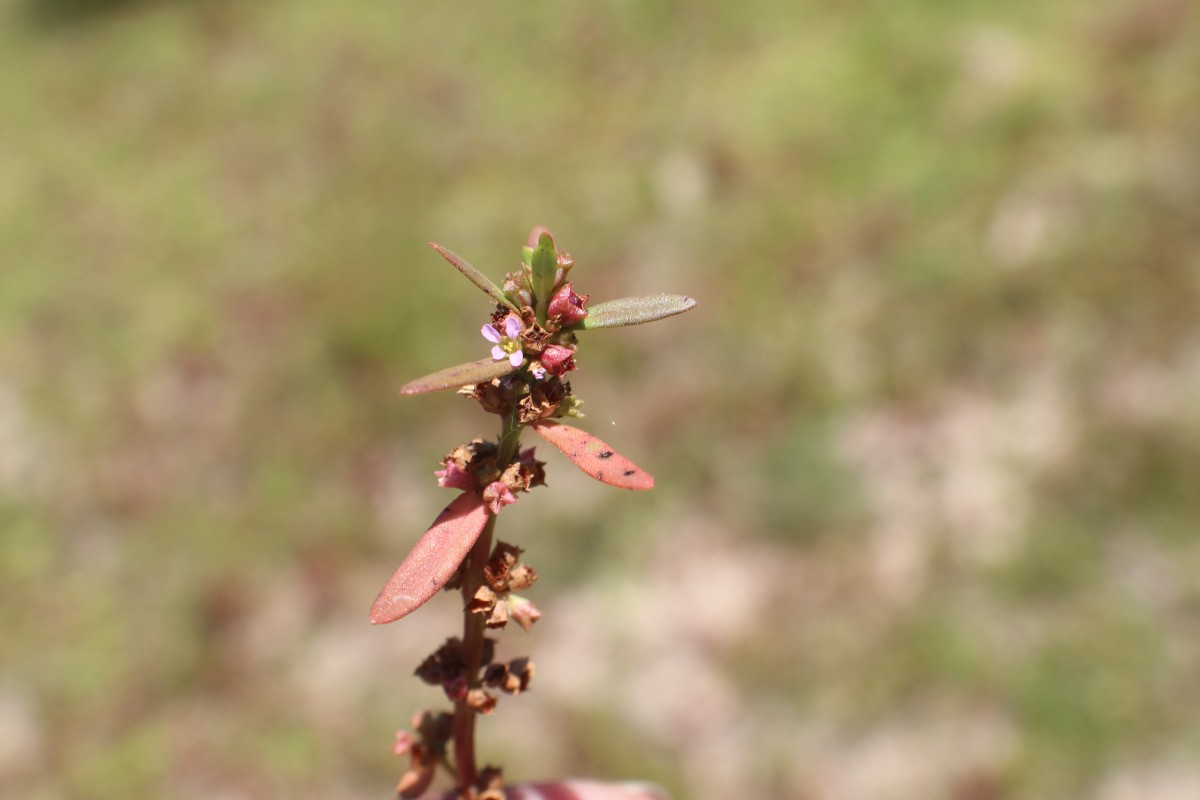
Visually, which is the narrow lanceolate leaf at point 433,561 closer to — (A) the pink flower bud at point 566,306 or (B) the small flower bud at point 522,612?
(B) the small flower bud at point 522,612

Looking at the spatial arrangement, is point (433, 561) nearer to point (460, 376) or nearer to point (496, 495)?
point (496, 495)

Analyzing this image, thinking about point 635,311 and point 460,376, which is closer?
point 460,376

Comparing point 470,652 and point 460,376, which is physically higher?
point 460,376

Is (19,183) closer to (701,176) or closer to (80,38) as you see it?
(80,38)

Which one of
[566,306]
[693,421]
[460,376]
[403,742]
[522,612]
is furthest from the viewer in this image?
[693,421]

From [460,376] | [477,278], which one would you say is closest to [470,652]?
[460,376]

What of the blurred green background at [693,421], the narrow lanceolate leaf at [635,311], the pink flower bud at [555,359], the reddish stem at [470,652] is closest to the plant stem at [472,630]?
the reddish stem at [470,652]

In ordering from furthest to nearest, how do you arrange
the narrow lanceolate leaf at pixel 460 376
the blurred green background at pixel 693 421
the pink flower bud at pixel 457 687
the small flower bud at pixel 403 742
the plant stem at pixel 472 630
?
the blurred green background at pixel 693 421 → the small flower bud at pixel 403 742 → the pink flower bud at pixel 457 687 → the plant stem at pixel 472 630 → the narrow lanceolate leaf at pixel 460 376
